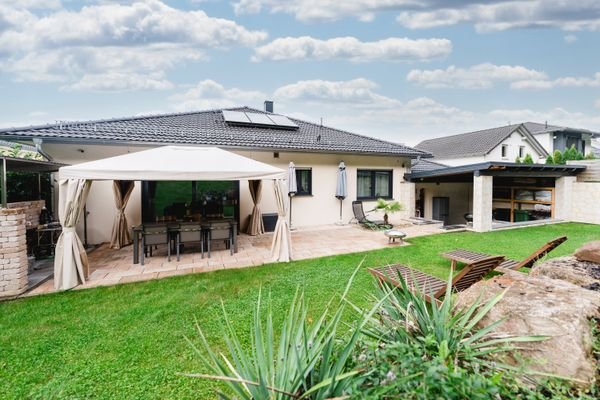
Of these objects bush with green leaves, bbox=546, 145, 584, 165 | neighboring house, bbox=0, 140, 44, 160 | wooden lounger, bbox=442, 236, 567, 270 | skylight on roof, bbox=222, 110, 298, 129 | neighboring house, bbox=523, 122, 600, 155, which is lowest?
wooden lounger, bbox=442, 236, 567, 270

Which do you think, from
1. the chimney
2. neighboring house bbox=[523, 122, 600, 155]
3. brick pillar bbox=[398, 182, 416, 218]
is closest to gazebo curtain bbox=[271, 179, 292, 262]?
brick pillar bbox=[398, 182, 416, 218]

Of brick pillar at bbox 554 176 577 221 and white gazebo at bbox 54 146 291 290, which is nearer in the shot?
white gazebo at bbox 54 146 291 290

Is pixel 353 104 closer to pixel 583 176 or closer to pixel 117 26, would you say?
pixel 583 176

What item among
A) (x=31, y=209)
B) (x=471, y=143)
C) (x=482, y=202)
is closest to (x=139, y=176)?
(x=31, y=209)

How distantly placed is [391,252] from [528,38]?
48.2 ft

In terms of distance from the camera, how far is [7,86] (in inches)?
661

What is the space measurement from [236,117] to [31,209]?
820 cm

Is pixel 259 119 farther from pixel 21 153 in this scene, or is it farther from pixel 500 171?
pixel 21 153

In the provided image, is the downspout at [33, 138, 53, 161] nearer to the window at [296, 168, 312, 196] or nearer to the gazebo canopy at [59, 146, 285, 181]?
the gazebo canopy at [59, 146, 285, 181]

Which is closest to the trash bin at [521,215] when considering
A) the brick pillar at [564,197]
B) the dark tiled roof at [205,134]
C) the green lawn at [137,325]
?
the brick pillar at [564,197]

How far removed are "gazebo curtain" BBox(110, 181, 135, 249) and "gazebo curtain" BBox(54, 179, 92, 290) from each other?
3108 millimetres

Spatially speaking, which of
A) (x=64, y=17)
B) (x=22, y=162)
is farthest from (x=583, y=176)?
(x=64, y=17)

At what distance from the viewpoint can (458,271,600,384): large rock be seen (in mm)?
1878

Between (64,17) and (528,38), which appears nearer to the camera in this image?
(64,17)
